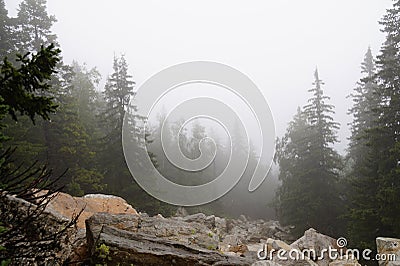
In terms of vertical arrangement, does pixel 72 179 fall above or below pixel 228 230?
above

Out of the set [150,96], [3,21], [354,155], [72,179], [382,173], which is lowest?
[72,179]

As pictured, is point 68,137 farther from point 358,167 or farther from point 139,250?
point 358,167

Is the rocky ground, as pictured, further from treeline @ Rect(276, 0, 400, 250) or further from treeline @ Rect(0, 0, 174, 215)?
treeline @ Rect(0, 0, 174, 215)

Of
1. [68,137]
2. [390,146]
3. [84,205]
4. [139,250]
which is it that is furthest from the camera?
[68,137]

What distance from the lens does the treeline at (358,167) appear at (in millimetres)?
13711

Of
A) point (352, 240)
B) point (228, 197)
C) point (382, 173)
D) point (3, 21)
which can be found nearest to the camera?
point (382, 173)

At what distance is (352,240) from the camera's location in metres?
15.4

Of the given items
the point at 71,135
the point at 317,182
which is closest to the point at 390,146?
the point at 317,182

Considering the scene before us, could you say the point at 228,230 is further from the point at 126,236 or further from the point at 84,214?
the point at 126,236

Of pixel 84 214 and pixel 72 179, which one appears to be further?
pixel 72 179

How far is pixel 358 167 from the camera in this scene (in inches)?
704

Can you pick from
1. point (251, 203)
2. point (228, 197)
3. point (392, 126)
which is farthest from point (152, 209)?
point (251, 203)

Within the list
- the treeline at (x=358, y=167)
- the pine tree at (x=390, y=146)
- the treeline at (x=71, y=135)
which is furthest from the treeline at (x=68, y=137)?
the pine tree at (x=390, y=146)

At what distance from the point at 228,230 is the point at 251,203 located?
2368 cm
